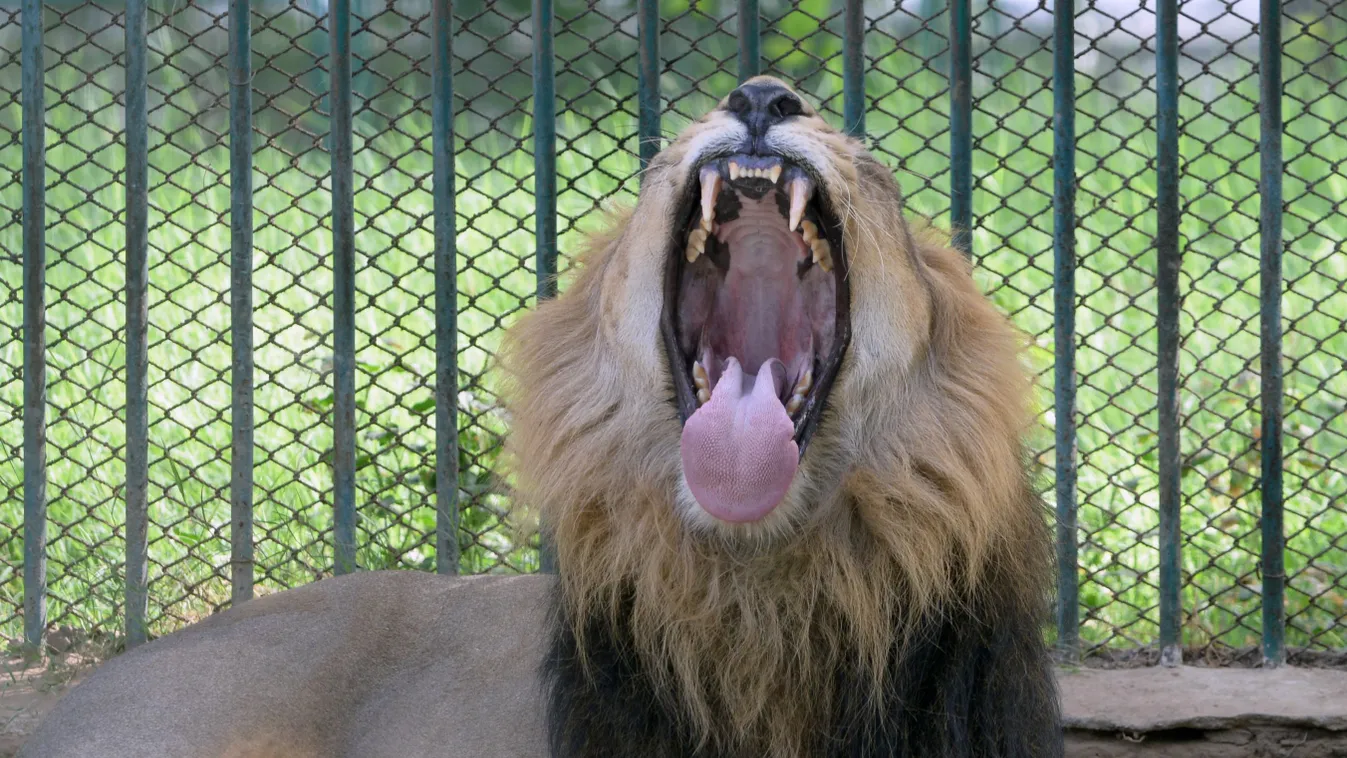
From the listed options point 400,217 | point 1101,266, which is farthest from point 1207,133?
point 400,217

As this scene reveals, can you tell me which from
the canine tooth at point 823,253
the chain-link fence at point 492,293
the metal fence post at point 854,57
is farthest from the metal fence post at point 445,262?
the canine tooth at point 823,253

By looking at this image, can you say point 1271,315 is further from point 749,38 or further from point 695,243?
point 695,243

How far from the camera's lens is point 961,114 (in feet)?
13.0

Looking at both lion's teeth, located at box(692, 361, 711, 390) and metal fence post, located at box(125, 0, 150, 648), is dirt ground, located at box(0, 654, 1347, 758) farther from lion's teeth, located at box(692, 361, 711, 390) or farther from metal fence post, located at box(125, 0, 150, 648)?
lion's teeth, located at box(692, 361, 711, 390)

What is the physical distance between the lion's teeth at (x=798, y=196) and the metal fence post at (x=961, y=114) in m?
1.35

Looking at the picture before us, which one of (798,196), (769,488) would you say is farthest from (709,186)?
(769,488)

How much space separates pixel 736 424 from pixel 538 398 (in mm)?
479

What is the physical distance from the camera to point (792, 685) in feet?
8.86

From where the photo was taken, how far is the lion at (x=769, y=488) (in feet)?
8.73

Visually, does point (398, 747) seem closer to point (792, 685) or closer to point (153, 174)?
point (792, 685)

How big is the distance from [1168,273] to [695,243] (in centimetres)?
174

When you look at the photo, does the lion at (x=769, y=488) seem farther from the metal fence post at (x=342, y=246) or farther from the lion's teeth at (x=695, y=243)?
the metal fence post at (x=342, y=246)

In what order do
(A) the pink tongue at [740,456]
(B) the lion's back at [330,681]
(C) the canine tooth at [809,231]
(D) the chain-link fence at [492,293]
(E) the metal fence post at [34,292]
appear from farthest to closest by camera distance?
(D) the chain-link fence at [492,293] < (E) the metal fence post at [34,292] < (B) the lion's back at [330,681] < (C) the canine tooth at [809,231] < (A) the pink tongue at [740,456]

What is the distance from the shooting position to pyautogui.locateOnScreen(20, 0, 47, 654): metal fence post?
4.11 metres
